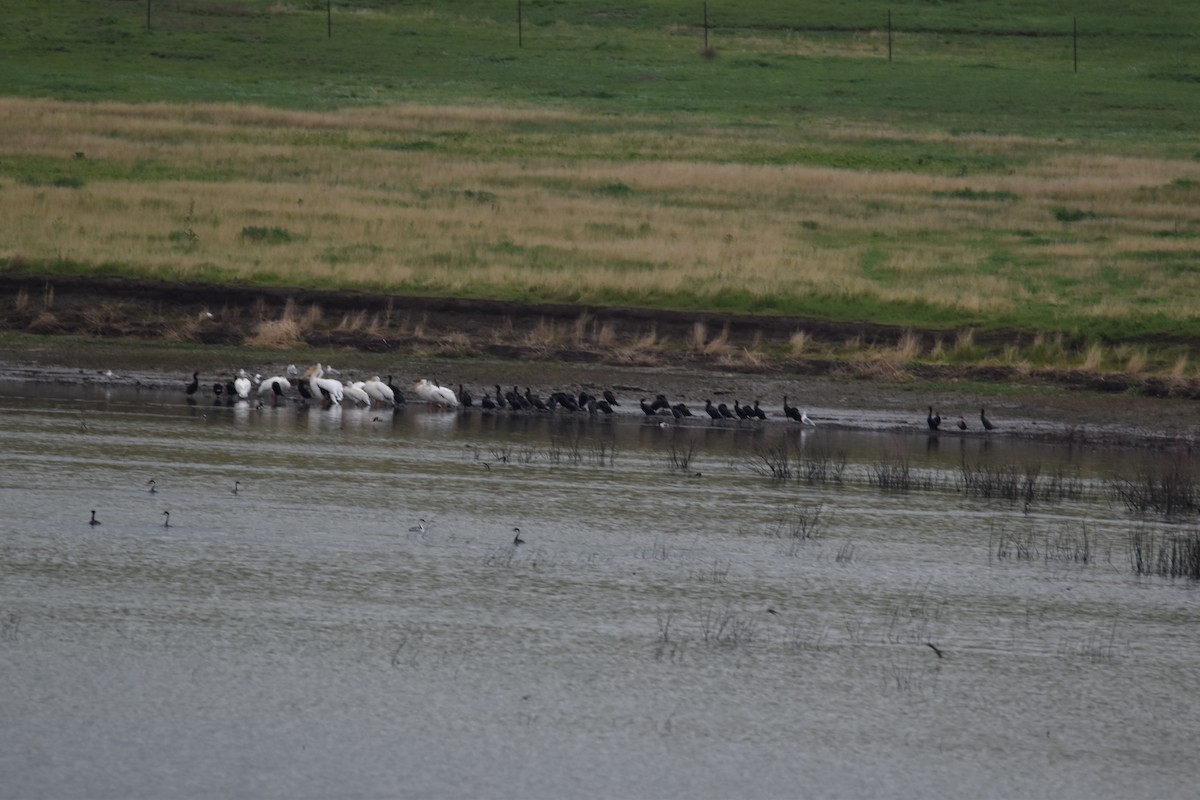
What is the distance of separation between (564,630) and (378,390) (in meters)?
13.9

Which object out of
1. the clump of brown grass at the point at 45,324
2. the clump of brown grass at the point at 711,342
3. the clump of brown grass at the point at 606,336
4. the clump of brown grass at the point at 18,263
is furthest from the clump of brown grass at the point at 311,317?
the clump of brown grass at the point at 711,342

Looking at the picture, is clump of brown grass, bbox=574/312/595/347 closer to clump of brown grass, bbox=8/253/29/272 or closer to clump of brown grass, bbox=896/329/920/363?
clump of brown grass, bbox=896/329/920/363

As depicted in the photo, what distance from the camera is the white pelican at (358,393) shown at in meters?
A: 26.4

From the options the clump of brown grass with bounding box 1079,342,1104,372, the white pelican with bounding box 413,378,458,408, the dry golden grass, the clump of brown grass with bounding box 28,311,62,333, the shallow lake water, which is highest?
the dry golden grass

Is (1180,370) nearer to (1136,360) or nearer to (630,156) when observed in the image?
(1136,360)

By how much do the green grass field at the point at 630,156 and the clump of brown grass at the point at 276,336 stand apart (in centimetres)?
189

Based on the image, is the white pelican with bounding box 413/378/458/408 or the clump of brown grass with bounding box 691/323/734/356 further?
the clump of brown grass with bounding box 691/323/734/356

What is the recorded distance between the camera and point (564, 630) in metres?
13.3

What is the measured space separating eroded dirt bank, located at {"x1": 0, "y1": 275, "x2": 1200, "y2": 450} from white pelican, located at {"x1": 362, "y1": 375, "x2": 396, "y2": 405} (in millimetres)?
2073

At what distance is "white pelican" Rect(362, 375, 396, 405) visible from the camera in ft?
87.2

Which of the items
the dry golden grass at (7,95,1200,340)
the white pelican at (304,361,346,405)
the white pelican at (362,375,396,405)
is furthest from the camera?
the dry golden grass at (7,95,1200,340)

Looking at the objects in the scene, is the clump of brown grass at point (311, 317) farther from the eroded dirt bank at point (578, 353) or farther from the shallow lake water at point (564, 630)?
the shallow lake water at point (564, 630)

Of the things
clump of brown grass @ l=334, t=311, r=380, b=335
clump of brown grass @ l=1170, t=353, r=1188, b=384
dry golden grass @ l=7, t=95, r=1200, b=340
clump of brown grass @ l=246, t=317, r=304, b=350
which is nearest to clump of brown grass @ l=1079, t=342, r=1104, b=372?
clump of brown grass @ l=1170, t=353, r=1188, b=384

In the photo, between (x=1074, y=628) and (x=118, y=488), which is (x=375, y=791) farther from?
(x=118, y=488)
